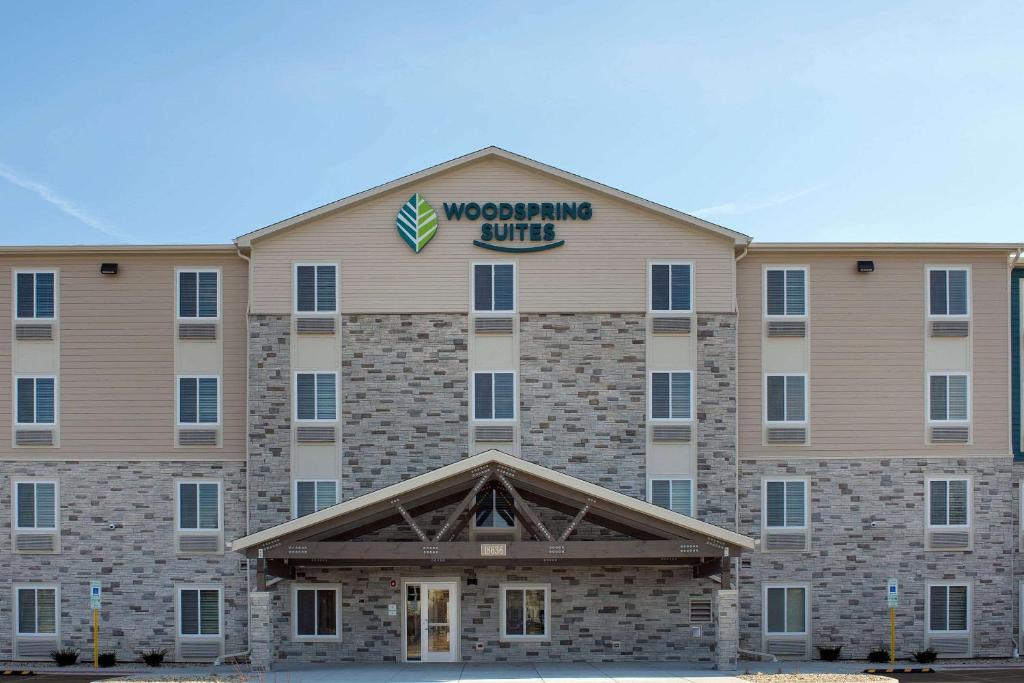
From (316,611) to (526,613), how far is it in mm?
5103

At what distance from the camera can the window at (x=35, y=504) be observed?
78.1 feet

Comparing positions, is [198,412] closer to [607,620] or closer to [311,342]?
[311,342]

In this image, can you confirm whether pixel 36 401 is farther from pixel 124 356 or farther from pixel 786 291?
pixel 786 291

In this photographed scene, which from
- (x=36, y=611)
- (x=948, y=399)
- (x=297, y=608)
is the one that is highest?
(x=948, y=399)

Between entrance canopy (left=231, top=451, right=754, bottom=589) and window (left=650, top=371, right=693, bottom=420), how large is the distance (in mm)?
3489

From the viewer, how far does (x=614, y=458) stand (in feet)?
76.2

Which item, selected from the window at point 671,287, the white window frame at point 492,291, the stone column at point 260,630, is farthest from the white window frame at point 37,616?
the window at point 671,287

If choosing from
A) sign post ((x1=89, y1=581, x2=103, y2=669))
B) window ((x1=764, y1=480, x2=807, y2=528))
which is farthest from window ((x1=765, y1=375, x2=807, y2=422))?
sign post ((x1=89, y1=581, x2=103, y2=669))

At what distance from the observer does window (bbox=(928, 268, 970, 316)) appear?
24266 millimetres

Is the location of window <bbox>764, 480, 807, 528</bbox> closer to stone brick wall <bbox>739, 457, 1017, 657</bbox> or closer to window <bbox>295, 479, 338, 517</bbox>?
stone brick wall <bbox>739, 457, 1017, 657</bbox>

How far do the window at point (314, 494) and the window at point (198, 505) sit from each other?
7.17ft

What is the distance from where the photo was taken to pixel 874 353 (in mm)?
24109

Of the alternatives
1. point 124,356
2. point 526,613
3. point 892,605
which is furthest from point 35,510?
point 892,605

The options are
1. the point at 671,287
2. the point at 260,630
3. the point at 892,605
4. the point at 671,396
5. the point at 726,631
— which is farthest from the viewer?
the point at 671,287
